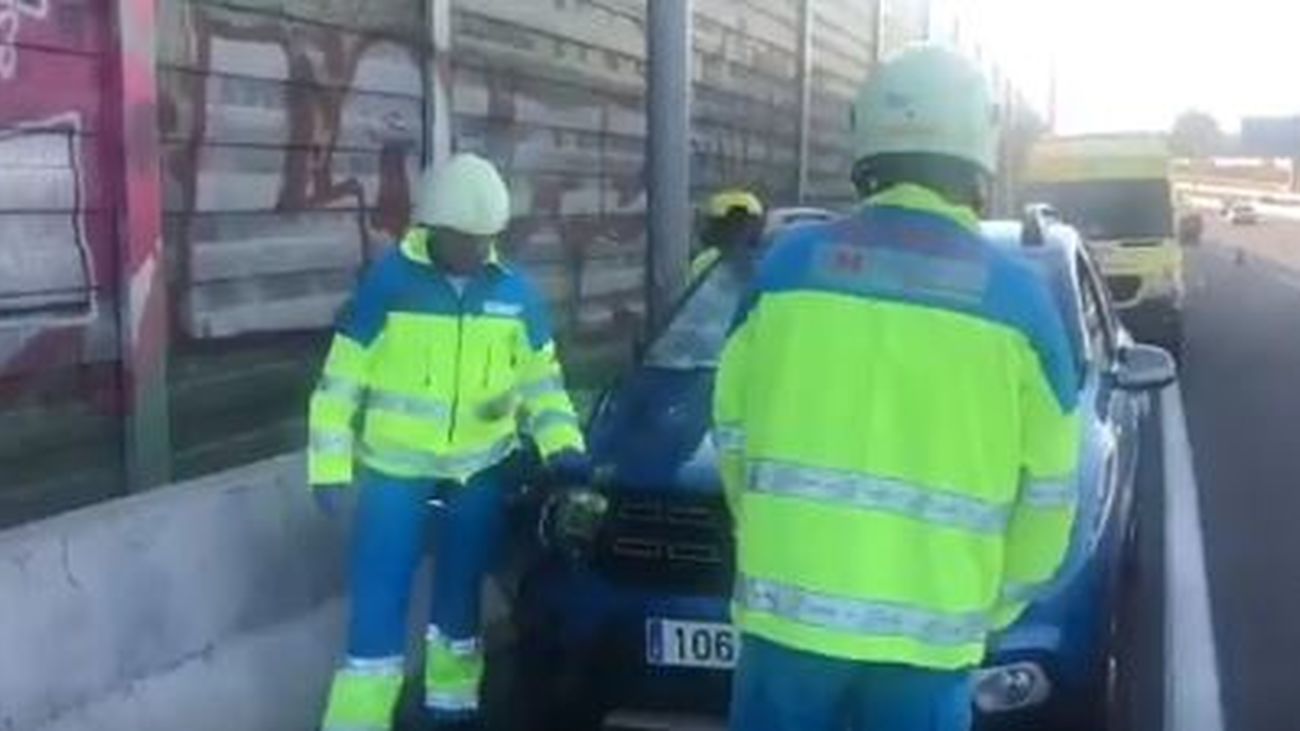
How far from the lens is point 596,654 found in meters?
5.21

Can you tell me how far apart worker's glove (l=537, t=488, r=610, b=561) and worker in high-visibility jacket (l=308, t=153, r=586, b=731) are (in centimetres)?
18

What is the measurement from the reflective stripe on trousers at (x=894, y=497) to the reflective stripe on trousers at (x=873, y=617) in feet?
0.53

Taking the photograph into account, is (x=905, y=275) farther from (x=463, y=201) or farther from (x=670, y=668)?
(x=463, y=201)

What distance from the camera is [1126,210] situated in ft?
67.7

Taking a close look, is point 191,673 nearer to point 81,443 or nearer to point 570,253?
point 81,443

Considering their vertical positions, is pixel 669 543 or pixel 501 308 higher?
pixel 501 308

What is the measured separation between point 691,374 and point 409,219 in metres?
2.47

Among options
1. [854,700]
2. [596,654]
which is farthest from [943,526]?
[596,654]

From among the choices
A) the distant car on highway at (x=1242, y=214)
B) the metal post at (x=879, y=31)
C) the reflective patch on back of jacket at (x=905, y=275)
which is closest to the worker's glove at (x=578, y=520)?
the reflective patch on back of jacket at (x=905, y=275)

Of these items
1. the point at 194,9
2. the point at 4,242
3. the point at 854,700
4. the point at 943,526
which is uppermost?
the point at 194,9

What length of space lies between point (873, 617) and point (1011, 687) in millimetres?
1727

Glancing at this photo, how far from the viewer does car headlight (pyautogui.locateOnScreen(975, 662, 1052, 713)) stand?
486 cm

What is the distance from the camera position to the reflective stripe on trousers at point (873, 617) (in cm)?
328

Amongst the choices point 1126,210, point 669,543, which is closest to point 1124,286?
point 1126,210
